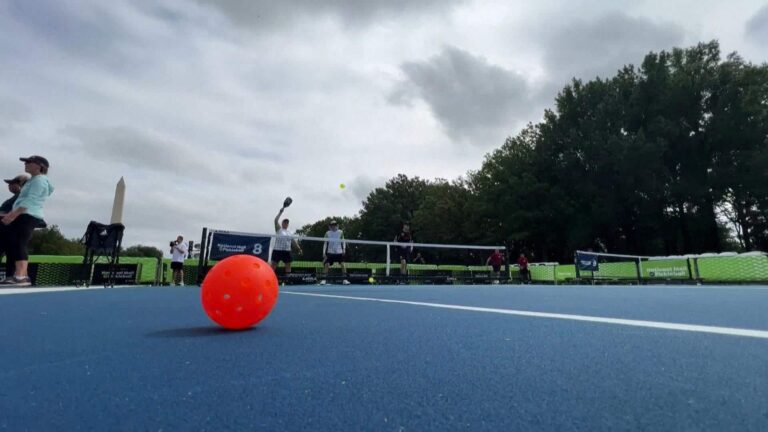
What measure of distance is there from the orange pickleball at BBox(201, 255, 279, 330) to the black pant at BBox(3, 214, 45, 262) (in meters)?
5.06

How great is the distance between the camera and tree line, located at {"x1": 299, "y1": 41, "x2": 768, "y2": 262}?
28484mm

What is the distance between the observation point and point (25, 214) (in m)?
6.05

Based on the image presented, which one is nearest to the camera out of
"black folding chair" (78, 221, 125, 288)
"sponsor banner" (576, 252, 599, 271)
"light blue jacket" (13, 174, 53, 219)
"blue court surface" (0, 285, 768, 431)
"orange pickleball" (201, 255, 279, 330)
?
"blue court surface" (0, 285, 768, 431)

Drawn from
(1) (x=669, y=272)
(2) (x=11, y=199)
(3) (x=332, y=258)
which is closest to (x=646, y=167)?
(1) (x=669, y=272)

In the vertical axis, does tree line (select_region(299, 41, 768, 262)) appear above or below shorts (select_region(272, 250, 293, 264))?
above

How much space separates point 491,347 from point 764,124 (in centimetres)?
3568

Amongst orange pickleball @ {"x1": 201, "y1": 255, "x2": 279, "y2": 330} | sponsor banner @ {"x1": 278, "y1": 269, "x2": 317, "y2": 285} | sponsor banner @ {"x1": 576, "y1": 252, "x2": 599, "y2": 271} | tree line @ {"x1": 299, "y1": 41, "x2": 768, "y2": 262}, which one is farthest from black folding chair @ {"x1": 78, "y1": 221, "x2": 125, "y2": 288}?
tree line @ {"x1": 299, "y1": 41, "x2": 768, "y2": 262}

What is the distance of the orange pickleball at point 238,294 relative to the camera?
2783 mm

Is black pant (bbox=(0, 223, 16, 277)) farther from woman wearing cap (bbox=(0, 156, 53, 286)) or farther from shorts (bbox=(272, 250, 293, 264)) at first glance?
shorts (bbox=(272, 250, 293, 264))

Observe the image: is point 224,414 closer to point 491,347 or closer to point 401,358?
point 401,358

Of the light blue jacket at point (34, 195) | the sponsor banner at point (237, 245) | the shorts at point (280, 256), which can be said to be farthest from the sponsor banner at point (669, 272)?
the light blue jacket at point (34, 195)

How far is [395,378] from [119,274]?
17.5 meters

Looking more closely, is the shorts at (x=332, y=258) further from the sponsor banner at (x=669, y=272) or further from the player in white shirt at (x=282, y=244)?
the sponsor banner at (x=669, y=272)

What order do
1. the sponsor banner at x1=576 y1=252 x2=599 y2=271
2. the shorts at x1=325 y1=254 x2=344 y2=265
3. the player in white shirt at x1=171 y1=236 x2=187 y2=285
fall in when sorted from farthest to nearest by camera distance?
the sponsor banner at x1=576 y1=252 x2=599 y2=271, the player in white shirt at x1=171 y1=236 x2=187 y2=285, the shorts at x1=325 y1=254 x2=344 y2=265
